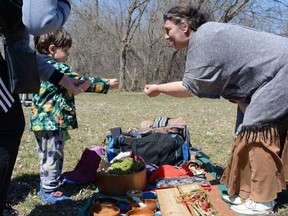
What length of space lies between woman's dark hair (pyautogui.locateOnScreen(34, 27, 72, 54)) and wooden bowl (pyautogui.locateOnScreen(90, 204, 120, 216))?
156 cm

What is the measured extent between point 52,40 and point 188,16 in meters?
1.29

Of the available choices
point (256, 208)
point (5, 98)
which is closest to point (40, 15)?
point (5, 98)

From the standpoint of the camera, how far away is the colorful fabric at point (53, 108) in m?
3.41

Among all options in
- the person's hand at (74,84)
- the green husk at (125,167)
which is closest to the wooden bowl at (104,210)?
the green husk at (125,167)

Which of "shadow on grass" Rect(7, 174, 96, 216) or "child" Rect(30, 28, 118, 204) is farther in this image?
"child" Rect(30, 28, 118, 204)

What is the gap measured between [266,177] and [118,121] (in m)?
5.77

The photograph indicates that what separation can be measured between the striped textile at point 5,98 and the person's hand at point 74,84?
0.67 meters

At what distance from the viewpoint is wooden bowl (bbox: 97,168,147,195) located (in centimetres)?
335

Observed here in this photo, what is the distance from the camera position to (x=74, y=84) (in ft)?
9.02

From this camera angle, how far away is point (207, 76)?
301 centimetres

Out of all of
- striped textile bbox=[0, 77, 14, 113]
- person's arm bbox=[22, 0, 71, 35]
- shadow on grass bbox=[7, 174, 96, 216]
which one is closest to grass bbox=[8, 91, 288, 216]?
shadow on grass bbox=[7, 174, 96, 216]

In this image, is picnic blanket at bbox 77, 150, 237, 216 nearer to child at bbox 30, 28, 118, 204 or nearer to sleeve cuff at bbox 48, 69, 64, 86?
child at bbox 30, 28, 118, 204

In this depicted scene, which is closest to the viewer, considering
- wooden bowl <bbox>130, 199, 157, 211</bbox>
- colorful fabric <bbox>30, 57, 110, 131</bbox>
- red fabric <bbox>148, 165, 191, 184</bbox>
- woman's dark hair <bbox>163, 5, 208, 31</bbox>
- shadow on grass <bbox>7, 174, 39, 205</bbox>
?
wooden bowl <bbox>130, 199, 157, 211</bbox>

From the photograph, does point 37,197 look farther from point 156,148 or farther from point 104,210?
point 156,148
